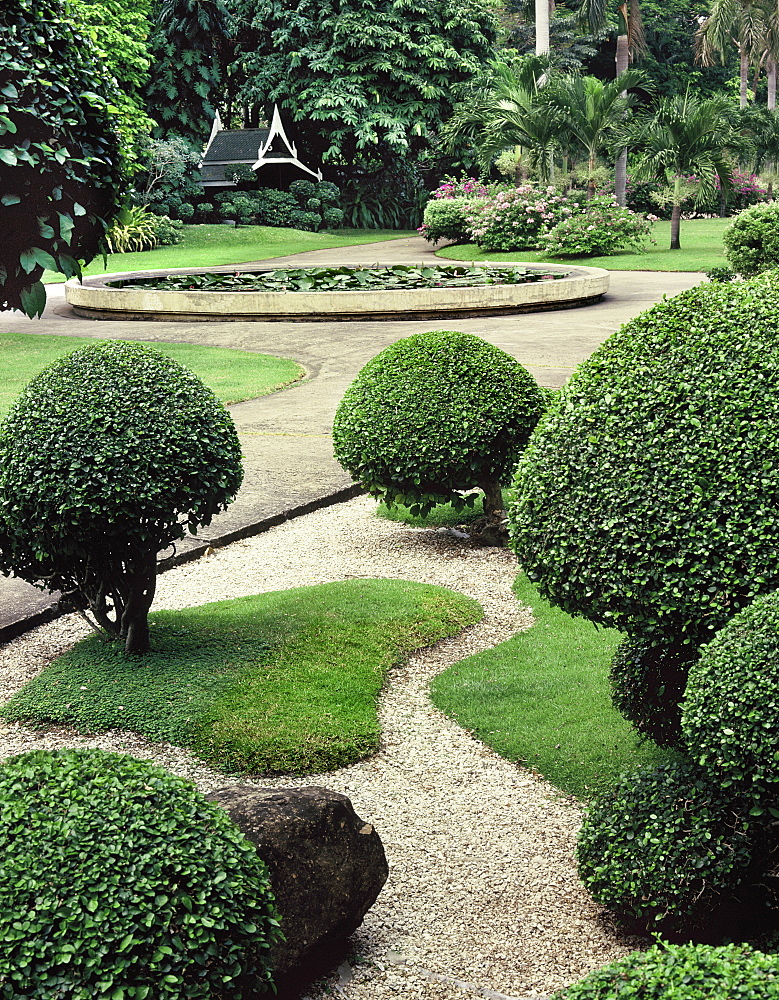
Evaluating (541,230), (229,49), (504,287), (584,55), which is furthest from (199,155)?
(504,287)

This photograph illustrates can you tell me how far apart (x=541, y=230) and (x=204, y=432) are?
2656 cm

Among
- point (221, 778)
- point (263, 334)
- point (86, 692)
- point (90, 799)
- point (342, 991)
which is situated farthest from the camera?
point (263, 334)

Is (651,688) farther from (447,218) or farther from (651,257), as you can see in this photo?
(447,218)

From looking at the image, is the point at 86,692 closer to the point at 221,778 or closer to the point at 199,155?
the point at 221,778

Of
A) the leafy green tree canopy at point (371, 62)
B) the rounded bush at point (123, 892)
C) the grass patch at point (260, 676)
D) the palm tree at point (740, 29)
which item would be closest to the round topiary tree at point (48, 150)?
the rounded bush at point (123, 892)

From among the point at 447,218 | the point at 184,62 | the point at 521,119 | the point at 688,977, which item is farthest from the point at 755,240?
the point at 184,62

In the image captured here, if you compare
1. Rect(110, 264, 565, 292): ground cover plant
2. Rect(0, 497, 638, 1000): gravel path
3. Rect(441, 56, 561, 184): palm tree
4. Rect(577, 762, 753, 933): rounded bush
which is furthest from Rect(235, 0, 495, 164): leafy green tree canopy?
Rect(577, 762, 753, 933): rounded bush

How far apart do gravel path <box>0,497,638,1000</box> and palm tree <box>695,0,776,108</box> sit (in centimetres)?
4727

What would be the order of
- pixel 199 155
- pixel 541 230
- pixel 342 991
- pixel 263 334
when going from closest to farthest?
pixel 342 991 < pixel 263 334 < pixel 541 230 < pixel 199 155

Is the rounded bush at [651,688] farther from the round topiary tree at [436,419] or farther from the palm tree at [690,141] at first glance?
the palm tree at [690,141]

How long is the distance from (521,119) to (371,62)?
1346 centimetres

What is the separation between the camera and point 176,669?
18.4ft

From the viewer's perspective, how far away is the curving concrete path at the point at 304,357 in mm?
8328

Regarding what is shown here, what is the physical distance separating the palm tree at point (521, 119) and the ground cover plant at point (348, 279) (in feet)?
24.1
